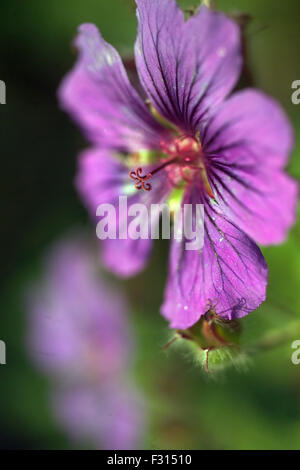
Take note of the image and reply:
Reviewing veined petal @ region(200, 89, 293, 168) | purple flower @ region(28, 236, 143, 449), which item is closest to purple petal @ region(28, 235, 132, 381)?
purple flower @ region(28, 236, 143, 449)

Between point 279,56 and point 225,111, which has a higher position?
point 279,56

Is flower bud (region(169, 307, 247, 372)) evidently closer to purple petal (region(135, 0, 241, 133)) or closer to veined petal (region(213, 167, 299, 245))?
veined petal (region(213, 167, 299, 245))

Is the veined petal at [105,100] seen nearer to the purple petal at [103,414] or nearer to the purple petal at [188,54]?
the purple petal at [188,54]

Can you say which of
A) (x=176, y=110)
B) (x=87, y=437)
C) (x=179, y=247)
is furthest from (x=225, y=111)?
(x=87, y=437)

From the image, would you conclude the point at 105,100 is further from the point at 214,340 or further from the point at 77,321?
the point at 77,321

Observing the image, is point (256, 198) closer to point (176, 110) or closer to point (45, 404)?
point (176, 110)

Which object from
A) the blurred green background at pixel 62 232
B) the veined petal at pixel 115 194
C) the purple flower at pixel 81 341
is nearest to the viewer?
the veined petal at pixel 115 194

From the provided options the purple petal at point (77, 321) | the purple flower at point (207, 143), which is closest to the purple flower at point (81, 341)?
the purple petal at point (77, 321)
